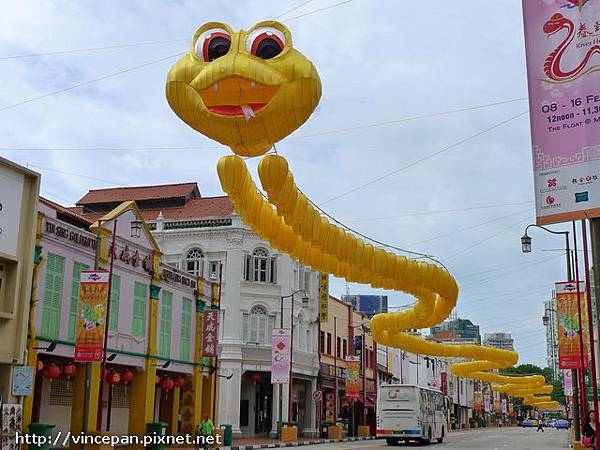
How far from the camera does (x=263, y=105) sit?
1201 cm

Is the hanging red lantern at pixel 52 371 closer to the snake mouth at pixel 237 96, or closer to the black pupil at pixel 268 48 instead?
the snake mouth at pixel 237 96

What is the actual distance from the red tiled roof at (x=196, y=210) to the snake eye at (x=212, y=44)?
33866 millimetres

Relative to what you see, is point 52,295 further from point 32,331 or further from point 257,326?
point 257,326

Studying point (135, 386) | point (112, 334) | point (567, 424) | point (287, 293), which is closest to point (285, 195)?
point (112, 334)

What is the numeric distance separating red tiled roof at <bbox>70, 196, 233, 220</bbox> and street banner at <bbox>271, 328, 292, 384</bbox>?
10971 mm

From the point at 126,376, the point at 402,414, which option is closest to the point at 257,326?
the point at 402,414

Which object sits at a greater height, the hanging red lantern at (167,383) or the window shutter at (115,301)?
the window shutter at (115,301)

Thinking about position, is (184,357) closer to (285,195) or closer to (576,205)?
(285,195)

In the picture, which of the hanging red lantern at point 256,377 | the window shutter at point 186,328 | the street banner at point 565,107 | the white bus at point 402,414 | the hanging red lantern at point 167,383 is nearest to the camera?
the street banner at point 565,107

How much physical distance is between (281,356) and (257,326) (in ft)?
28.3

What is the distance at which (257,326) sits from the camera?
45.5 metres

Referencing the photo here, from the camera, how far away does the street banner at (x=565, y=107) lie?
10.8 meters

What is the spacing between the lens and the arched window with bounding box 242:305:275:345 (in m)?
45.1

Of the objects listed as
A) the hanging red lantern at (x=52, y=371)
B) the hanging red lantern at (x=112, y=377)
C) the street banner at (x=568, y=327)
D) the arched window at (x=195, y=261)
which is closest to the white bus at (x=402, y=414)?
the arched window at (x=195, y=261)
